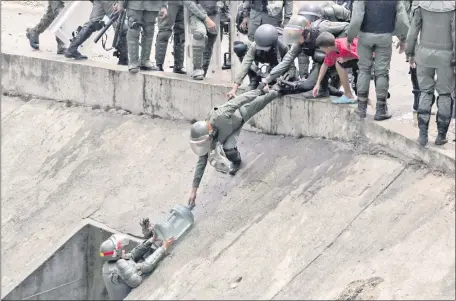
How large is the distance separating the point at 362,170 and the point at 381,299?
198cm

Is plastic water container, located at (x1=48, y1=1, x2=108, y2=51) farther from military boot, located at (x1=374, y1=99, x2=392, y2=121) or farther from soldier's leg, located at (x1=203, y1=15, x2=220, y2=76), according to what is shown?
military boot, located at (x1=374, y1=99, x2=392, y2=121)

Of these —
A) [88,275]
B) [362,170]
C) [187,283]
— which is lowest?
[88,275]

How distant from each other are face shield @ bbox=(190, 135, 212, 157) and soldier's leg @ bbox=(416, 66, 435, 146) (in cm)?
216

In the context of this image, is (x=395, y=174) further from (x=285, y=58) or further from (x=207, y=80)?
(x=207, y=80)

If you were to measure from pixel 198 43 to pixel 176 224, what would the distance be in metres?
2.60

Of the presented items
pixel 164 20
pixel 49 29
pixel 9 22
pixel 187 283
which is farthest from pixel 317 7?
pixel 9 22

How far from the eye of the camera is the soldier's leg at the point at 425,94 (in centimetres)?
1009

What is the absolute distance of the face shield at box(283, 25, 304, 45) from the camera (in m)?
11.4

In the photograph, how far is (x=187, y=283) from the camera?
1050cm

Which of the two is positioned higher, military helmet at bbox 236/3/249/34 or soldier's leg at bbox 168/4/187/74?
military helmet at bbox 236/3/249/34

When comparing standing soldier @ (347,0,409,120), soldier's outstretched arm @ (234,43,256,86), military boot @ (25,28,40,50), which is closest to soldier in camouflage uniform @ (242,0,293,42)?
soldier's outstretched arm @ (234,43,256,86)

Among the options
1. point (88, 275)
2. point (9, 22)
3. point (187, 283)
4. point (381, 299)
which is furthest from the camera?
point (9, 22)

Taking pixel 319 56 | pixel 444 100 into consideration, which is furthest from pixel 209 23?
pixel 444 100

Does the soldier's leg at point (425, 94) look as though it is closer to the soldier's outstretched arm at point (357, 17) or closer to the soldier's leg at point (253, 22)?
the soldier's outstretched arm at point (357, 17)
